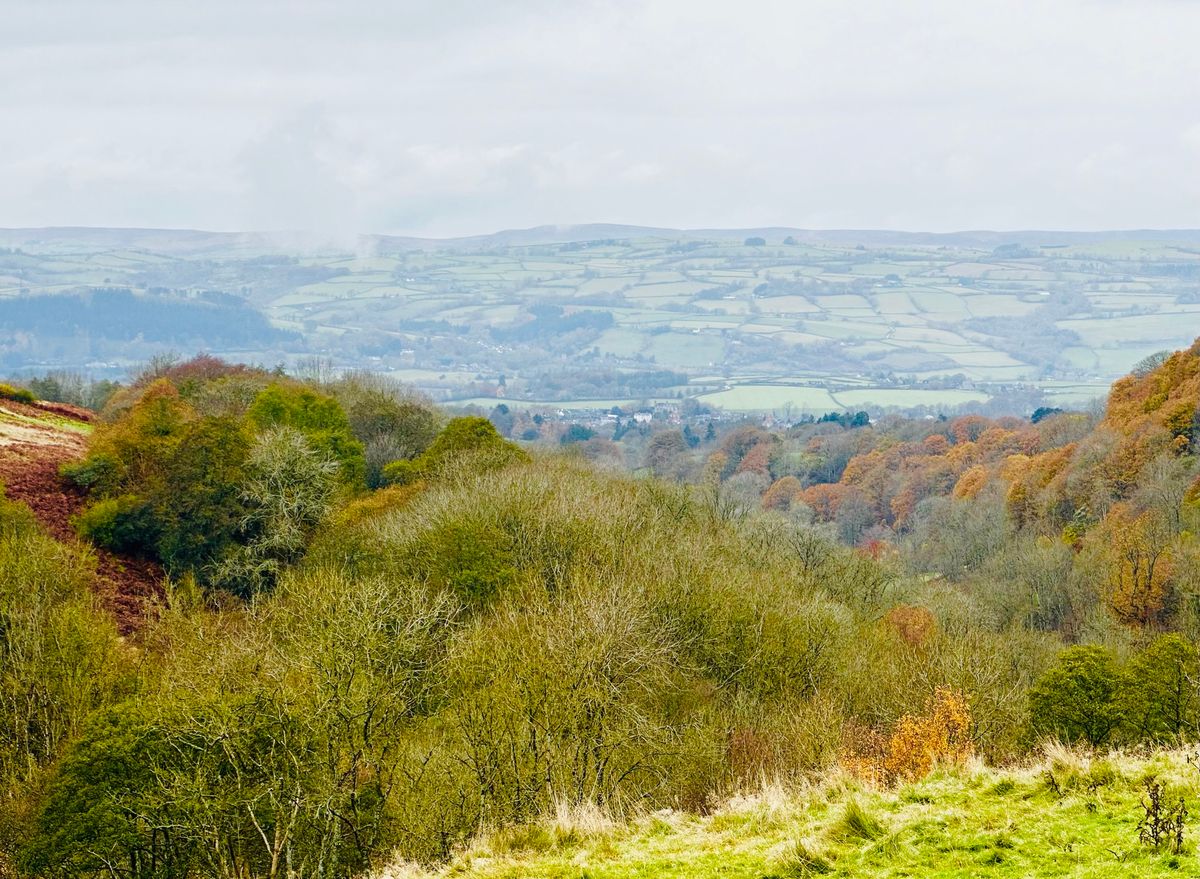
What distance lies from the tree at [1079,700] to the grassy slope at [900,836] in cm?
1452

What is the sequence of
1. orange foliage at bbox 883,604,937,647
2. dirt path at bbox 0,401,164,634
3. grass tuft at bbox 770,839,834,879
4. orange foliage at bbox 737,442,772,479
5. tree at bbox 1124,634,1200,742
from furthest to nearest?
orange foliage at bbox 737,442,772,479 → orange foliage at bbox 883,604,937,647 → dirt path at bbox 0,401,164,634 → tree at bbox 1124,634,1200,742 → grass tuft at bbox 770,839,834,879

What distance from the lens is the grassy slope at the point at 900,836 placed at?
41.2 feet

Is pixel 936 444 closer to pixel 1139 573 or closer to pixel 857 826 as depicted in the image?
pixel 1139 573

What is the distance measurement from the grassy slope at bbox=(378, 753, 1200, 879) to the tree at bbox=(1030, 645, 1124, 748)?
14.5 metres

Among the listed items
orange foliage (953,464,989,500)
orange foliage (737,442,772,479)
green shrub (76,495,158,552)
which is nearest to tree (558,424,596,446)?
orange foliage (737,442,772,479)

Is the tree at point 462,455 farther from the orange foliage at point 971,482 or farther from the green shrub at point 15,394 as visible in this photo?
the orange foliage at point 971,482

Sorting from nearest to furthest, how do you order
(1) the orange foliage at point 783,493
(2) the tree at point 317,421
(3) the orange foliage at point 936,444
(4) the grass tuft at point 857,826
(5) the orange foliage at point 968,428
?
(4) the grass tuft at point 857,826 < (2) the tree at point 317,421 < (1) the orange foliage at point 783,493 < (3) the orange foliage at point 936,444 < (5) the orange foliage at point 968,428

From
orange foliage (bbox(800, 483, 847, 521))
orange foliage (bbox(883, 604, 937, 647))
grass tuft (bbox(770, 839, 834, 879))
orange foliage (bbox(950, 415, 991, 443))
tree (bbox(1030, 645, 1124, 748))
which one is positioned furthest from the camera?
orange foliage (bbox(950, 415, 991, 443))

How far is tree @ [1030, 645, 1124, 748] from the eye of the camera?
29.0 meters

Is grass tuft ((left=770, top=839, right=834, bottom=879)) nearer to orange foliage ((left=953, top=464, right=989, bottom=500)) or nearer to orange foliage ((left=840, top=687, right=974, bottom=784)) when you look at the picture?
orange foliage ((left=840, top=687, right=974, bottom=784))

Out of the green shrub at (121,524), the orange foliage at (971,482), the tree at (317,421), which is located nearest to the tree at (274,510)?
the green shrub at (121,524)

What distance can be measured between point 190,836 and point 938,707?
16579mm

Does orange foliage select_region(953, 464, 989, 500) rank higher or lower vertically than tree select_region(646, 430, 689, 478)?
higher

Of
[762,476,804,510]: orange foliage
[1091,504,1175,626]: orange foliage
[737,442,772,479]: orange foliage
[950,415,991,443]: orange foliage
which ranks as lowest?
[762,476,804,510]: orange foliage
